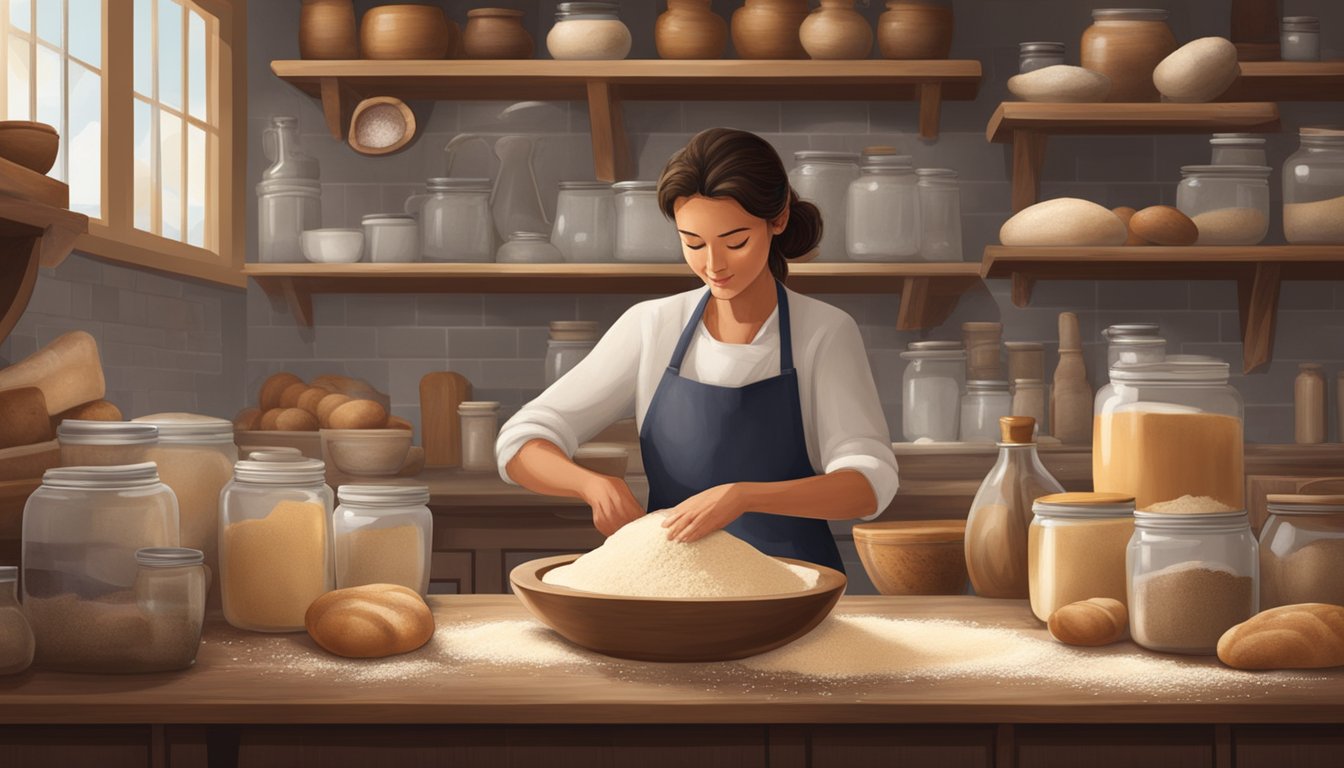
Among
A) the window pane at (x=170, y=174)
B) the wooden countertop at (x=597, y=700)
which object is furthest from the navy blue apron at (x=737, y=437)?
the window pane at (x=170, y=174)

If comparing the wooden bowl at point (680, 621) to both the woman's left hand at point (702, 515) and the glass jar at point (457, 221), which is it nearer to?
the woman's left hand at point (702, 515)

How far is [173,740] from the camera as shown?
1.20 m

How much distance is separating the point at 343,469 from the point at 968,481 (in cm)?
157

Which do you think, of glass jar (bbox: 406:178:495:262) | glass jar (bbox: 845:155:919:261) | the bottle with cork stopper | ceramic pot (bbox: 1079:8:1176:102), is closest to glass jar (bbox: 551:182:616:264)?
glass jar (bbox: 406:178:495:262)

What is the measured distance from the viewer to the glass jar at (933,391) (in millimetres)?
3516

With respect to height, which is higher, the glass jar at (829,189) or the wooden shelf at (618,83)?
the wooden shelf at (618,83)

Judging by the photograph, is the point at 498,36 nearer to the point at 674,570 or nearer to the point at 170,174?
the point at 170,174

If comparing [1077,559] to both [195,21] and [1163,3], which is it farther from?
[195,21]

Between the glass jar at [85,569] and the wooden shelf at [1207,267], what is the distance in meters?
2.52

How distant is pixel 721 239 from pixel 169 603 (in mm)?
821

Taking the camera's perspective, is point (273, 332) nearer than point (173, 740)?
No

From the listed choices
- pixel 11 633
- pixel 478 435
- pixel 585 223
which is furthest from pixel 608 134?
pixel 11 633

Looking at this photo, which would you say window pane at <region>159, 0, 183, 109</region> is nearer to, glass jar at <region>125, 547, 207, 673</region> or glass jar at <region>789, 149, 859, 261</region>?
glass jar at <region>789, 149, 859, 261</region>

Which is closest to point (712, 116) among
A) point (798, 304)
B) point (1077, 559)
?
point (798, 304)
